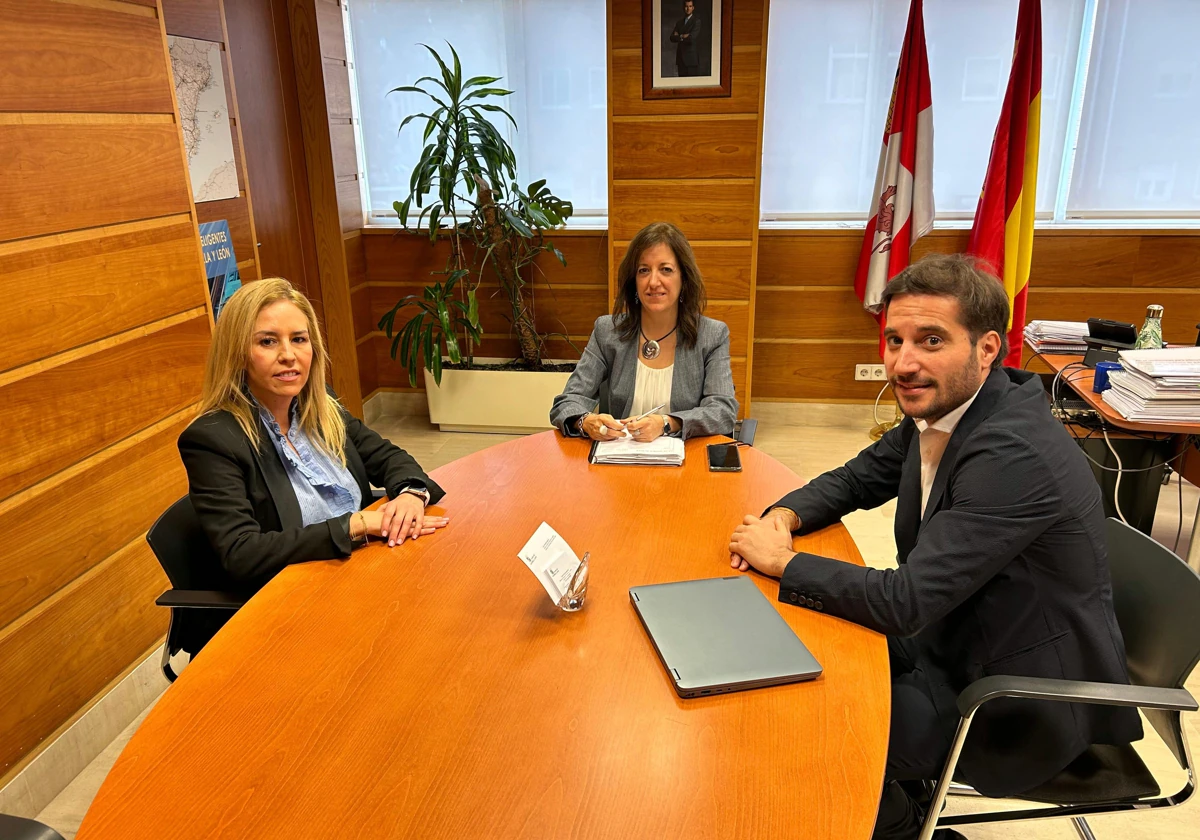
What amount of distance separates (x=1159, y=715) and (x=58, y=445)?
8.90 ft

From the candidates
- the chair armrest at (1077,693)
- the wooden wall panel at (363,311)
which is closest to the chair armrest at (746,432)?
the chair armrest at (1077,693)

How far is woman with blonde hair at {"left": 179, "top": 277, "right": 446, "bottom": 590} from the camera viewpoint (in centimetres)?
175

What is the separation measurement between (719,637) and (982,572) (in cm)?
52

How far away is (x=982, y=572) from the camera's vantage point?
1470mm

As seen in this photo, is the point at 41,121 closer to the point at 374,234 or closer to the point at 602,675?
the point at 602,675

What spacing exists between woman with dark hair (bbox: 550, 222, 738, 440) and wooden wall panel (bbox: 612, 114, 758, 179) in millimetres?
1487

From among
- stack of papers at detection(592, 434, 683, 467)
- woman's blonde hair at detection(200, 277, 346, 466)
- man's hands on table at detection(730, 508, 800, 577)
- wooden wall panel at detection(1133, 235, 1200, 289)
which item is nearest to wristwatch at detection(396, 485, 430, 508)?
woman's blonde hair at detection(200, 277, 346, 466)

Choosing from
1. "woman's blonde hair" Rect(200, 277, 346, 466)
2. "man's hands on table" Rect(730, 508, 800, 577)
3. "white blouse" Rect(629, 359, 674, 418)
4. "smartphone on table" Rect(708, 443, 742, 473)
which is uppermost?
"woman's blonde hair" Rect(200, 277, 346, 466)

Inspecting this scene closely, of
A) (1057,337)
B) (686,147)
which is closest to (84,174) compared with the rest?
(686,147)

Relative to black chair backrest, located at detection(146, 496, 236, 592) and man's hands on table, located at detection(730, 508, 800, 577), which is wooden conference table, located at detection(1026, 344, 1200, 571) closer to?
man's hands on table, located at detection(730, 508, 800, 577)

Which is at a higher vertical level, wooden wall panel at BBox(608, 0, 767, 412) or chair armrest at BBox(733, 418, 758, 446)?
wooden wall panel at BBox(608, 0, 767, 412)

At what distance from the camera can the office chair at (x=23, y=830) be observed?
108 centimetres

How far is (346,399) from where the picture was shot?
4836 millimetres

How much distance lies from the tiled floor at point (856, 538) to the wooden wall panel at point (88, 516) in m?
0.57
